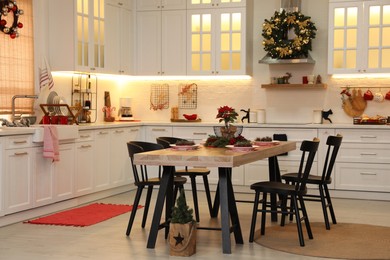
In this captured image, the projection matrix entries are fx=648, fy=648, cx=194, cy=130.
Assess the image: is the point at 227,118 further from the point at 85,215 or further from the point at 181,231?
the point at 85,215

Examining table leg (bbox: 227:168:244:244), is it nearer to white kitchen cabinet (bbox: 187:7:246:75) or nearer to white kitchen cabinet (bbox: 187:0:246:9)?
white kitchen cabinet (bbox: 187:7:246:75)

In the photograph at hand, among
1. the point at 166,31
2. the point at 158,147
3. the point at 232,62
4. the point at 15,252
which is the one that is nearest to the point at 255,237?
the point at 158,147

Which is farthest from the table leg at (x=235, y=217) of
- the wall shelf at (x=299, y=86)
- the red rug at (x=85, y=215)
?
the wall shelf at (x=299, y=86)

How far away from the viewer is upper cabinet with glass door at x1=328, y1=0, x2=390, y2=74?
26.6ft

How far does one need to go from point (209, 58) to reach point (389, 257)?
4.63 meters

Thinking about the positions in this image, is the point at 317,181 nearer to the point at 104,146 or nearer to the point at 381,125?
the point at 381,125

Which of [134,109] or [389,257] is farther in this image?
[134,109]

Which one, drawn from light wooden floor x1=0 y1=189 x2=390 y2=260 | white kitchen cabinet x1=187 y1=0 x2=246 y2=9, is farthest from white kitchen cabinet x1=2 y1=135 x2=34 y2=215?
white kitchen cabinet x1=187 y1=0 x2=246 y2=9

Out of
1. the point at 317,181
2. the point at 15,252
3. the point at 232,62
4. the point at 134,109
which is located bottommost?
the point at 15,252

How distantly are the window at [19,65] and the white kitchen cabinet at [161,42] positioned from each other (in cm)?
211

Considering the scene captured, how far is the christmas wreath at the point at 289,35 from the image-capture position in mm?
8375

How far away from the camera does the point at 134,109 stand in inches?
383

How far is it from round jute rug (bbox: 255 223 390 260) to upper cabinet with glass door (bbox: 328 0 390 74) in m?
2.69

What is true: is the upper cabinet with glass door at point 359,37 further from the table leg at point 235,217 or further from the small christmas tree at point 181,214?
the small christmas tree at point 181,214
